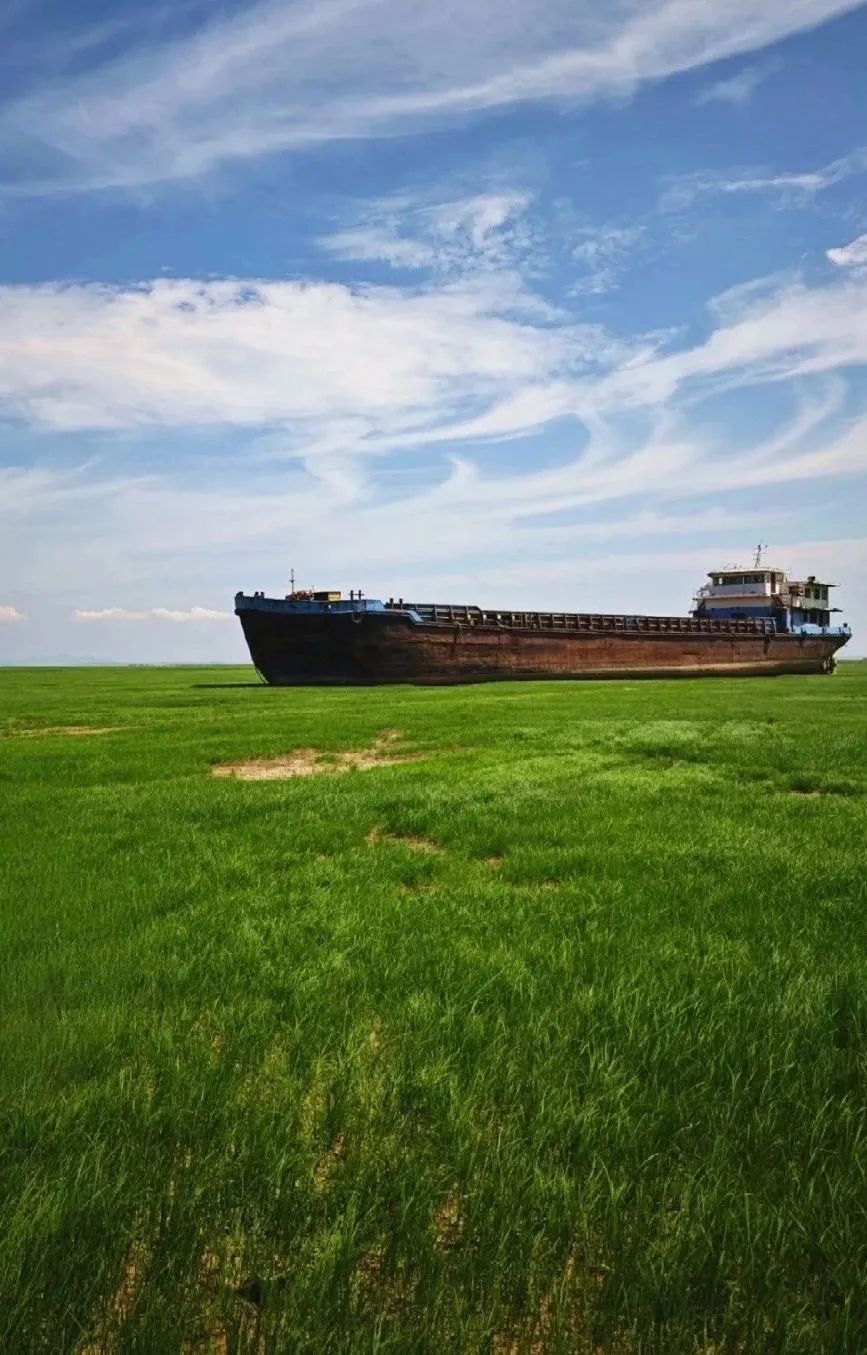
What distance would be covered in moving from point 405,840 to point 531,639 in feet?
137

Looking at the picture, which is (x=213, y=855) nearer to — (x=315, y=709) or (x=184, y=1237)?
(x=184, y=1237)

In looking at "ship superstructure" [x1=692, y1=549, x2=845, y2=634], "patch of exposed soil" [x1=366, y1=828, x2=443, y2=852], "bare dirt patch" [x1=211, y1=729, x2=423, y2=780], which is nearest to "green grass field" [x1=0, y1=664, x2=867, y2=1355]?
"patch of exposed soil" [x1=366, y1=828, x2=443, y2=852]

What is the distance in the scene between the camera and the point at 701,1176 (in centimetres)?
257

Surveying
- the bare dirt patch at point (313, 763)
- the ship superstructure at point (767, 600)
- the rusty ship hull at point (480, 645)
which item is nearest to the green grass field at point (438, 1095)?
the bare dirt patch at point (313, 763)

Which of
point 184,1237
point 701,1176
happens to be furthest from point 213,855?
point 701,1176

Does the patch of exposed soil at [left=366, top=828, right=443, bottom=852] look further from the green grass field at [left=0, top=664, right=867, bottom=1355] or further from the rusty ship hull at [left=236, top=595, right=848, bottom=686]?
the rusty ship hull at [left=236, top=595, right=848, bottom=686]

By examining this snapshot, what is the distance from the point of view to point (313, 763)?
14430 mm

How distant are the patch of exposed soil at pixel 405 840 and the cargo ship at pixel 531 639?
34.2 m

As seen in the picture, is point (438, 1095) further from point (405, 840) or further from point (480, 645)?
point (480, 645)

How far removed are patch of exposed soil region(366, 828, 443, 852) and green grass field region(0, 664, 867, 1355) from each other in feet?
1.51

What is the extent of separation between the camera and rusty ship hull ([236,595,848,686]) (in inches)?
1688

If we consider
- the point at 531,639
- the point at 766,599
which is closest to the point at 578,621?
the point at 531,639

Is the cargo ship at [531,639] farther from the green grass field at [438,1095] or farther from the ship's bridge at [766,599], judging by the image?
the green grass field at [438,1095]

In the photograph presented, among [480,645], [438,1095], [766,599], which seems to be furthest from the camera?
[766,599]
